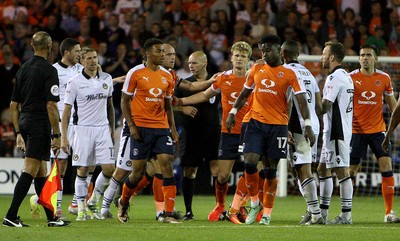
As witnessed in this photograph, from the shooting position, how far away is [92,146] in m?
13.6

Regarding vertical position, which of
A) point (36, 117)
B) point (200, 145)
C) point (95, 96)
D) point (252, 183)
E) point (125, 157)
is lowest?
point (252, 183)

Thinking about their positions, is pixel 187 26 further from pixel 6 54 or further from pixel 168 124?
pixel 168 124

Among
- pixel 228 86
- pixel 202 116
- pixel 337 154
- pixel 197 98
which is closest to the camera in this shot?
pixel 337 154

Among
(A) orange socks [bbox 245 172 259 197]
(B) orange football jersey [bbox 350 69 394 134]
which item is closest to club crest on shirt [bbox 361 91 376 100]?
(B) orange football jersey [bbox 350 69 394 134]

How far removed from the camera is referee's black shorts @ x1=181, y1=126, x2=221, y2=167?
14188mm

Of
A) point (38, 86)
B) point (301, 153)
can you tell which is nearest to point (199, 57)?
point (301, 153)

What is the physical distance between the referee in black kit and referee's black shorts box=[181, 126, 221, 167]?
3171 mm

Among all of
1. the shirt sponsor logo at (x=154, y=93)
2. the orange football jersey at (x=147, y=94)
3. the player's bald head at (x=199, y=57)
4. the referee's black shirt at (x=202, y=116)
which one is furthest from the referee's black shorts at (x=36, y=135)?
the referee's black shirt at (x=202, y=116)

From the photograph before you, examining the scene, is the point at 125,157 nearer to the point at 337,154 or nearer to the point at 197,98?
the point at 197,98

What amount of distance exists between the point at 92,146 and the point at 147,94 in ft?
5.02

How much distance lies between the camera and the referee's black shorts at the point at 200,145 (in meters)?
14.2

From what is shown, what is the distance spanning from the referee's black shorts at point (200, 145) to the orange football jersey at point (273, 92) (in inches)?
87.7

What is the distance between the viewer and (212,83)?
1367cm

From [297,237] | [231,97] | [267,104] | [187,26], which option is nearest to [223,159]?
[231,97]
